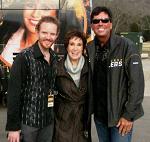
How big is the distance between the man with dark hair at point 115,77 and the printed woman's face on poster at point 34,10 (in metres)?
4.61

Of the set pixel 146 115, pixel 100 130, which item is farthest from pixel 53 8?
pixel 100 130

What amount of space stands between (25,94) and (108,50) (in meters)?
0.82

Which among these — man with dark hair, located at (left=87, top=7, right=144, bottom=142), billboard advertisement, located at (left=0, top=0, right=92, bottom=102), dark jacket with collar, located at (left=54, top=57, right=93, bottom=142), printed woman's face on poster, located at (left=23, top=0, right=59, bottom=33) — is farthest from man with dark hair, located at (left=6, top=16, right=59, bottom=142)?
printed woman's face on poster, located at (left=23, top=0, right=59, bottom=33)

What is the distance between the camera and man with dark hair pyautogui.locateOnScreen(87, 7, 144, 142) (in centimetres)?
363

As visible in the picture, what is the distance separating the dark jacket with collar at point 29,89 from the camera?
3.38 metres

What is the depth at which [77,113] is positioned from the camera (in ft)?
12.1

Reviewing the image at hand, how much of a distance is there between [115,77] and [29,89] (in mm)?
740

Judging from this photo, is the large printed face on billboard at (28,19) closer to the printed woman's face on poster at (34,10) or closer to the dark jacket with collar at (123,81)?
the printed woman's face on poster at (34,10)

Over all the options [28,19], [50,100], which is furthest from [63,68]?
[28,19]

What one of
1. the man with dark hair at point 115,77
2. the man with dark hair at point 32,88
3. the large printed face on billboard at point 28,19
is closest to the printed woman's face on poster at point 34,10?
the large printed face on billboard at point 28,19

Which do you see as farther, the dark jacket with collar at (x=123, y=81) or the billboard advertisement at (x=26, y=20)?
the billboard advertisement at (x=26, y=20)

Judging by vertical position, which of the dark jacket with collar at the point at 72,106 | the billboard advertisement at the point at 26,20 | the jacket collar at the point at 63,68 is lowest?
the dark jacket with collar at the point at 72,106

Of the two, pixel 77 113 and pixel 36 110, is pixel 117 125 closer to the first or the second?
pixel 77 113

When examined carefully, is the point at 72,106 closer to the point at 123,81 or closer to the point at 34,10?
the point at 123,81
